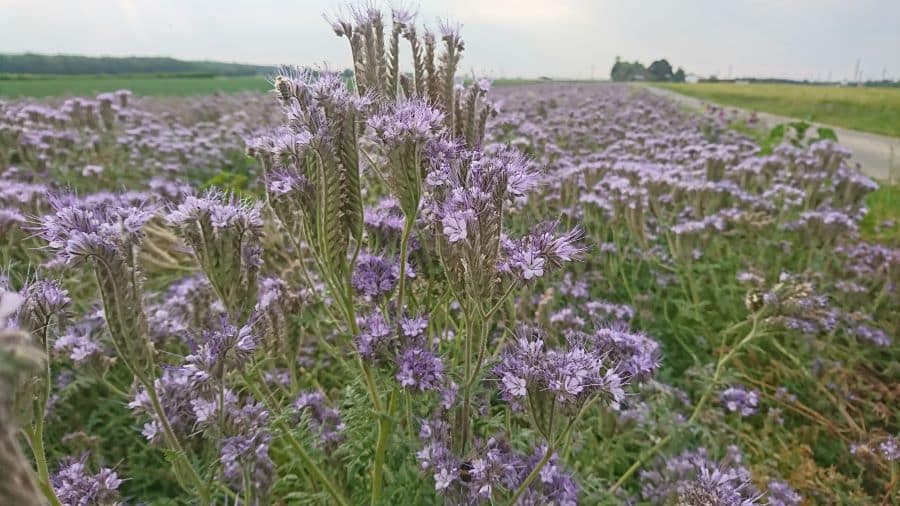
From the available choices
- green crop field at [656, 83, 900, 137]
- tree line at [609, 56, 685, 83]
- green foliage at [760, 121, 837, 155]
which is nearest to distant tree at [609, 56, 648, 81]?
tree line at [609, 56, 685, 83]

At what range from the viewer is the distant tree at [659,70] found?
70.8 m

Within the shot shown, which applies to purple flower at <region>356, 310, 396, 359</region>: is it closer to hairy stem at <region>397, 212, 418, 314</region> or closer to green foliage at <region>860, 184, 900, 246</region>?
hairy stem at <region>397, 212, 418, 314</region>

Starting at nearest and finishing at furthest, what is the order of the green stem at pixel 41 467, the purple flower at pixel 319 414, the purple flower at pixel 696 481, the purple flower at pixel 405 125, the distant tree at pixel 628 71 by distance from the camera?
the green stem at pixel 41 467
the purple flower at pixel 405 125
the purple flower at pixel 696 481
the purple flower at pixel 319 414
the distant tree at pixel 628 71

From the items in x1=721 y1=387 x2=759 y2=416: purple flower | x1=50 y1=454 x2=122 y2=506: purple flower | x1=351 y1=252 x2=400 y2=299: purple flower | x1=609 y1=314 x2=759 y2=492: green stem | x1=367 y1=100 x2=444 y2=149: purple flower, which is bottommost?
x1=721 y1=387 x2=759 y2=416: purple flower

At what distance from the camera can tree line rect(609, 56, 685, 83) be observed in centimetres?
6838

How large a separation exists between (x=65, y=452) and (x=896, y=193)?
32.6 ft

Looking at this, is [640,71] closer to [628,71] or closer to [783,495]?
[628,71]

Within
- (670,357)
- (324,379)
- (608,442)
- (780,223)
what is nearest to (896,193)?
(780,223)

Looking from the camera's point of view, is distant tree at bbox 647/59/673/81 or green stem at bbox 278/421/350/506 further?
distant tree at bbox 647/59/673/81

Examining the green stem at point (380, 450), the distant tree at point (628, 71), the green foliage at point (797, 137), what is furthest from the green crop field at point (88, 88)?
the distant tree at point (628, 71)

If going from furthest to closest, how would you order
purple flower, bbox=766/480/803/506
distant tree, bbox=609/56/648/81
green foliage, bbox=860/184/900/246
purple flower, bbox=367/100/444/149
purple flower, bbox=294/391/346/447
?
1. distant tree, bbox=609/56/648/81
2. green foliage, bbox=860/184/900/246
3. purple flower, bbox=766/480/803/506
4. purple flower, bbox=294/391/346/447
5. purple flower, bbox=367/100/444/149

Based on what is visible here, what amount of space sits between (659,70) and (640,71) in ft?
11.2

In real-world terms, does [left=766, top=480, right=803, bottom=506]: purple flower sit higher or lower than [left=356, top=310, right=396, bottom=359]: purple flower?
lower

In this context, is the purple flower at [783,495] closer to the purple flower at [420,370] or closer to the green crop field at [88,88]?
the purple flower at [420,370]
